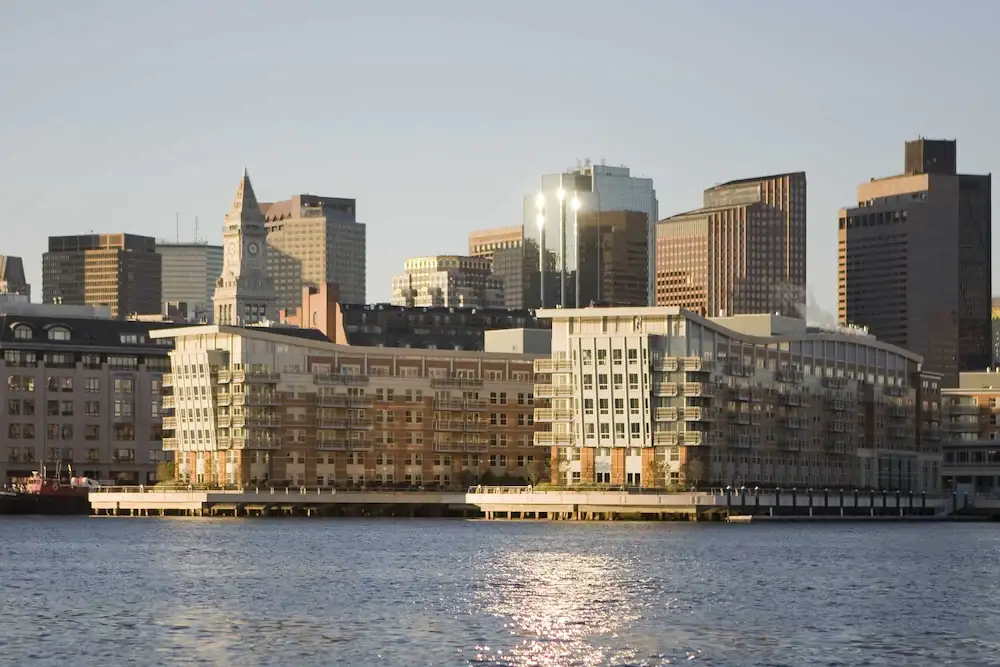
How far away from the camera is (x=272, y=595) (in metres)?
116

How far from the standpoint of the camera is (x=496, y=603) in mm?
110562

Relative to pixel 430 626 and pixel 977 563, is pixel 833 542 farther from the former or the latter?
pixel 430 626

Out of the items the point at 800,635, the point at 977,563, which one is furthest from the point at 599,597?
the point at 977,563

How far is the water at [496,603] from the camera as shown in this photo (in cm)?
8919

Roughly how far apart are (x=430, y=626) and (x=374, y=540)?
81.1 m

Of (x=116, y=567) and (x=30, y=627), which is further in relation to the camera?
(x=116, y=567)

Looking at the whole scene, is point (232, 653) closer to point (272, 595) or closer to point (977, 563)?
point (272, 595)

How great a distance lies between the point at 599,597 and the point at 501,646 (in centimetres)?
2493

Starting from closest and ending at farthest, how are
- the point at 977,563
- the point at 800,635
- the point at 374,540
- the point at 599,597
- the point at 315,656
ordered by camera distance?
1. the point at 315,656
2. the point at 800,635
3. the point at 599,597
4. the point at 977,563
5. the point at 374,540

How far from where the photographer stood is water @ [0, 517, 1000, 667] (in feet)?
293

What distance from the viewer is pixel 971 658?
289 feet

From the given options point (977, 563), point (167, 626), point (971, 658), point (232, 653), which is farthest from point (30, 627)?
point (977, 563)

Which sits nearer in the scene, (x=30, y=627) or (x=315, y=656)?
(x=315, y=656)

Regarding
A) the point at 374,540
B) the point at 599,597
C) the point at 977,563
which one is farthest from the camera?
the point at 374,540
